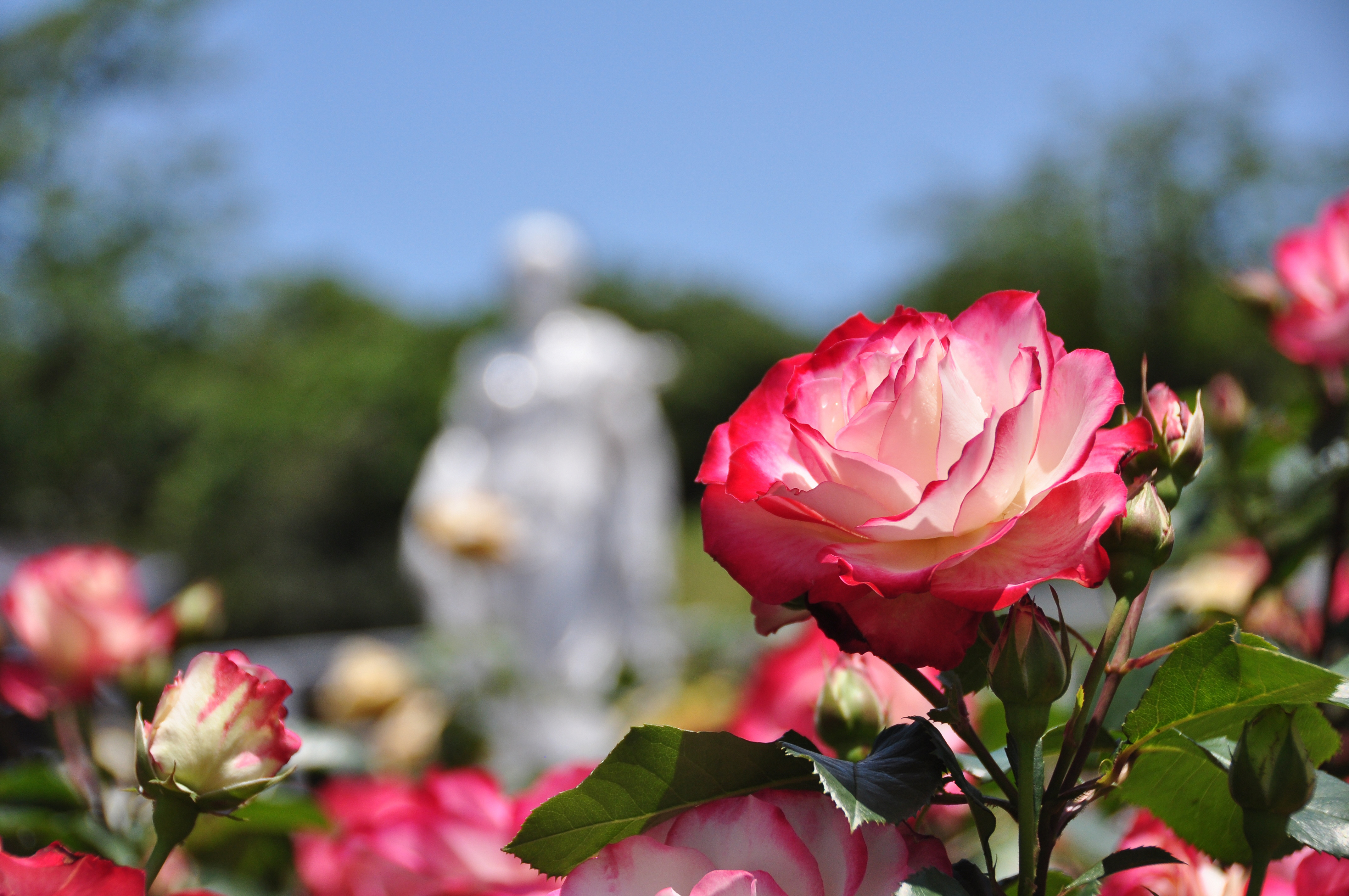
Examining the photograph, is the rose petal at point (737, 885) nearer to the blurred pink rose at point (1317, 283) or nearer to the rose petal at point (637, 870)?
the rose petal at point (637, 870)

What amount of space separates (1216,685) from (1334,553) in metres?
0.43

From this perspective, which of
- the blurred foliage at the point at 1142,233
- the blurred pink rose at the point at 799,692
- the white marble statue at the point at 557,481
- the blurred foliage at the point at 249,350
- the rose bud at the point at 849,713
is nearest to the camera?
the rose bud at the point at 849,713

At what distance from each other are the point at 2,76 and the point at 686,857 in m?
12.4

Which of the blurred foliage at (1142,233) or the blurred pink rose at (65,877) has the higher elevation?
the blurred pink rose at (65,877)

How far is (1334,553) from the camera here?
0.64 metres

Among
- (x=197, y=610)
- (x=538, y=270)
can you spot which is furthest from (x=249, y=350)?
(x=197, y=610)

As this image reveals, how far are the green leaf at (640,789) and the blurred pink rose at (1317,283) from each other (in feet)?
1.54

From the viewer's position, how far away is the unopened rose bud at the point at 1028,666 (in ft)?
0.90

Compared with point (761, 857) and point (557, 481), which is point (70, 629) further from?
point (557, 481)

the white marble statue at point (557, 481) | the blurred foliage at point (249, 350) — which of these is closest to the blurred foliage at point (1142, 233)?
the blurred foliage at point (249, 350)

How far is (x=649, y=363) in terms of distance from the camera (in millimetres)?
3582

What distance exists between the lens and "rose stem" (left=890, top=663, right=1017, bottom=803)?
0.29m

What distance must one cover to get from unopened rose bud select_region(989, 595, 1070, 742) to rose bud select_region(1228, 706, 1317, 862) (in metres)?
0.05

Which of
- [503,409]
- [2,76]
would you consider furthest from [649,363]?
[2,76]
